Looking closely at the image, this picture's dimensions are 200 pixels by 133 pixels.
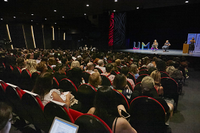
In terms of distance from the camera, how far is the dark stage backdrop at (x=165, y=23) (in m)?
10.5

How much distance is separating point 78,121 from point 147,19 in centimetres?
1409

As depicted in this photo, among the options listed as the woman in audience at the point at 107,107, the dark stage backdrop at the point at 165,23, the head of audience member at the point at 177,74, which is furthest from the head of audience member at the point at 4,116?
the dark stage backdrop at the point at 165,23

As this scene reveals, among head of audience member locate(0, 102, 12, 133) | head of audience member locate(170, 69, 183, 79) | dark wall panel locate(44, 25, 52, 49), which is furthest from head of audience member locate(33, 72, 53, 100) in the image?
dark wall panel locate(44, 25, 52, 49)

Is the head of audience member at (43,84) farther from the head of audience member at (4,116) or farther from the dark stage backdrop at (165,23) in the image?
the dark stage backdrop at (165,23)

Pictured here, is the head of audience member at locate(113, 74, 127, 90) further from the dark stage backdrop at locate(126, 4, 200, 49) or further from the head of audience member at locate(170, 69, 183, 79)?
the dark stage backdrop at locate(126, 4, 200, 49)

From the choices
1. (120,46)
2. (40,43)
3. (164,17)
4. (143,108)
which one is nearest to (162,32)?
(164,17)

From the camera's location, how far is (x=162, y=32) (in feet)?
49.3

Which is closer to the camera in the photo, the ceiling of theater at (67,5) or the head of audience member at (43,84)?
the head of audience member at (43,84)

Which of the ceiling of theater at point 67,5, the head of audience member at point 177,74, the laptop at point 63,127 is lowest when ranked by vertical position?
the head of audience member at point 177,74

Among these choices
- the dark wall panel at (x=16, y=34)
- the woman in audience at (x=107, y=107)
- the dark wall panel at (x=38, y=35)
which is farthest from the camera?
the dark wall panel at (x=38, y=35)

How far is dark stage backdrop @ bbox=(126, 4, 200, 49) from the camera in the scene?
10523 millimetres

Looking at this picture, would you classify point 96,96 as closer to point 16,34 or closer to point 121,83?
point 121,83

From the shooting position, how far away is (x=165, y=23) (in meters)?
12.4

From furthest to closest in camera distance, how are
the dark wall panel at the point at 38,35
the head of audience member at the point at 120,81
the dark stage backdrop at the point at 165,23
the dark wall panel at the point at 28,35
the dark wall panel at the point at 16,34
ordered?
the dark wall panel at the point at 38,35 → the dark wall panel at the point at 28,35 → the dark wall panel at the point at 16,34 → the dark stage backdrop at the point at 165,23 → the head of audience member at the point at 120,81
